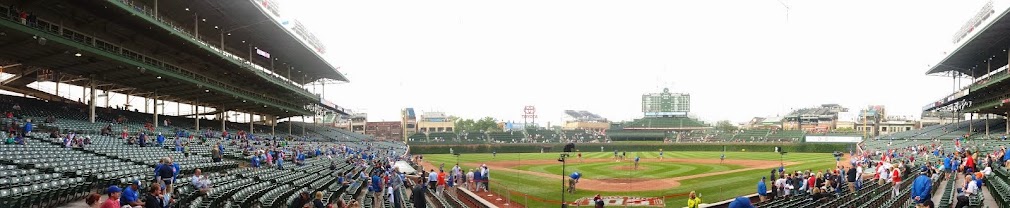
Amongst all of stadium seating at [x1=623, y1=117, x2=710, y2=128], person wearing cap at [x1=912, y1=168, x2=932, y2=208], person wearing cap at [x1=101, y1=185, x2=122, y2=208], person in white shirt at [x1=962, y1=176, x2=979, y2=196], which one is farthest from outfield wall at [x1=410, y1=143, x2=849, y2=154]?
person wearing cap at [x1=101, y1=185, x2=122, y2=208]

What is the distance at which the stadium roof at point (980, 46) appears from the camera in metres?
43.0

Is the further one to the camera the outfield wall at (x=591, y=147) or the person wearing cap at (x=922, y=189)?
the outfield wall at (x=591, y=147)

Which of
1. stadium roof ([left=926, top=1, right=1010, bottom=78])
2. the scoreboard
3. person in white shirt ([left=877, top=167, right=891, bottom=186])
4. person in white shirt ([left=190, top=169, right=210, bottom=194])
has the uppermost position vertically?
stadium roof ([left=926, top=1, right=1010, bottom=78])

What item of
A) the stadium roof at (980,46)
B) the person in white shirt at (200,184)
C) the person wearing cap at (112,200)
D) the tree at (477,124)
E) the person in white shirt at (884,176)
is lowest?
the tree at (477,124)

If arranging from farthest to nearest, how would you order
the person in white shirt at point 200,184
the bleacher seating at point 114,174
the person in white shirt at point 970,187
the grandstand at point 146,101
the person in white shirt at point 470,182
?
the person in white shirt at point 470,182 < the grandstand at point 146,101 < the person in white shirt at point 200,184 < the bleacher seating at point 114,174 < the person in white shirt at point 970,187

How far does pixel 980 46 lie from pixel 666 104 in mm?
76579

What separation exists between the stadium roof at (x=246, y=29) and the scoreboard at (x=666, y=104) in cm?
8185

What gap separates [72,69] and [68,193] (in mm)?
23519

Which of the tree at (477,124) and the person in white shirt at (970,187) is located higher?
the person in white shirt at (970,187)

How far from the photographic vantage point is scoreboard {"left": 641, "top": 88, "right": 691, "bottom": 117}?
126 meters

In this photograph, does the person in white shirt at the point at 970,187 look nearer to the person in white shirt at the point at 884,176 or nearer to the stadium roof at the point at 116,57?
the person in white shirt at the point at 884,176

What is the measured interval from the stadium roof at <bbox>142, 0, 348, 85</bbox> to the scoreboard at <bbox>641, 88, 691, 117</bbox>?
269ft

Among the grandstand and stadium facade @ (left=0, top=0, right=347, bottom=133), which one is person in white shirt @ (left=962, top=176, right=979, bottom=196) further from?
stadium facade @ (left=0, top=0, right=347, bottom=133)

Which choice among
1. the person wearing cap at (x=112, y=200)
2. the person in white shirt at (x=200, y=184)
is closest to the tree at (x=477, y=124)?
the person in white shirt at (x=200, y=184)
